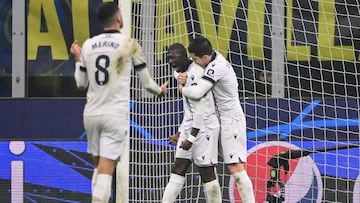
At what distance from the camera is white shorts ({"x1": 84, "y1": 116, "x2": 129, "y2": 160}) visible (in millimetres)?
7410

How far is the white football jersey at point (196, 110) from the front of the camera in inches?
352

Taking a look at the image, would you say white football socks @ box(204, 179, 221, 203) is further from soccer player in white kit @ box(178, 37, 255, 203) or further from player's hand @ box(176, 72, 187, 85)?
player's hand @ box(176, 72, 187, 85)

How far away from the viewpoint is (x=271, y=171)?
995 centimetres

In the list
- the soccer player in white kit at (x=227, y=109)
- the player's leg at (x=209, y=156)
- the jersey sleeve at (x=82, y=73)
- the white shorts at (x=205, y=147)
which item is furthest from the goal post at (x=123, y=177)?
the jersey sleeve at (x=82, y=73)

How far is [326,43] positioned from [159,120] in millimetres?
2076

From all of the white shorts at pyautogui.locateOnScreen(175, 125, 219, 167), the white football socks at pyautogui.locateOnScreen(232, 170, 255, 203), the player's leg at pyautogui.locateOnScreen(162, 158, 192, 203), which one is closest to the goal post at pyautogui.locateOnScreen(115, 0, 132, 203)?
the player's leg at pyautogui.locateOnScreen(162, 158, 192, 203)

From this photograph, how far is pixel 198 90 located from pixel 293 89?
2243mm

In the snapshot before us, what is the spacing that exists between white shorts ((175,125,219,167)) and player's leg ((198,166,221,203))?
0.32ft

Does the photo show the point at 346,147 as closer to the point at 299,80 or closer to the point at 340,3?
the point at 299,80

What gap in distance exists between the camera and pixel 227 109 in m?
9.16

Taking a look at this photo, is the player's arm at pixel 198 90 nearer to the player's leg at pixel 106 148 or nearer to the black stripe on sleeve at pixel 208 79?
the black stripe on sleeve at pixel 208 79

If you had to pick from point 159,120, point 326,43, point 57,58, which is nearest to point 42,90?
point 57,58

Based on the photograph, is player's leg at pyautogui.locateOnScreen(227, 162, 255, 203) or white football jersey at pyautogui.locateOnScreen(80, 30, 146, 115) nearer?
white football jersey at pyautogui.locateOnScreen(80, 30, 146, 115)

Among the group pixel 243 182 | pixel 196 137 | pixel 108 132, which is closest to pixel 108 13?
pixel 108 132
